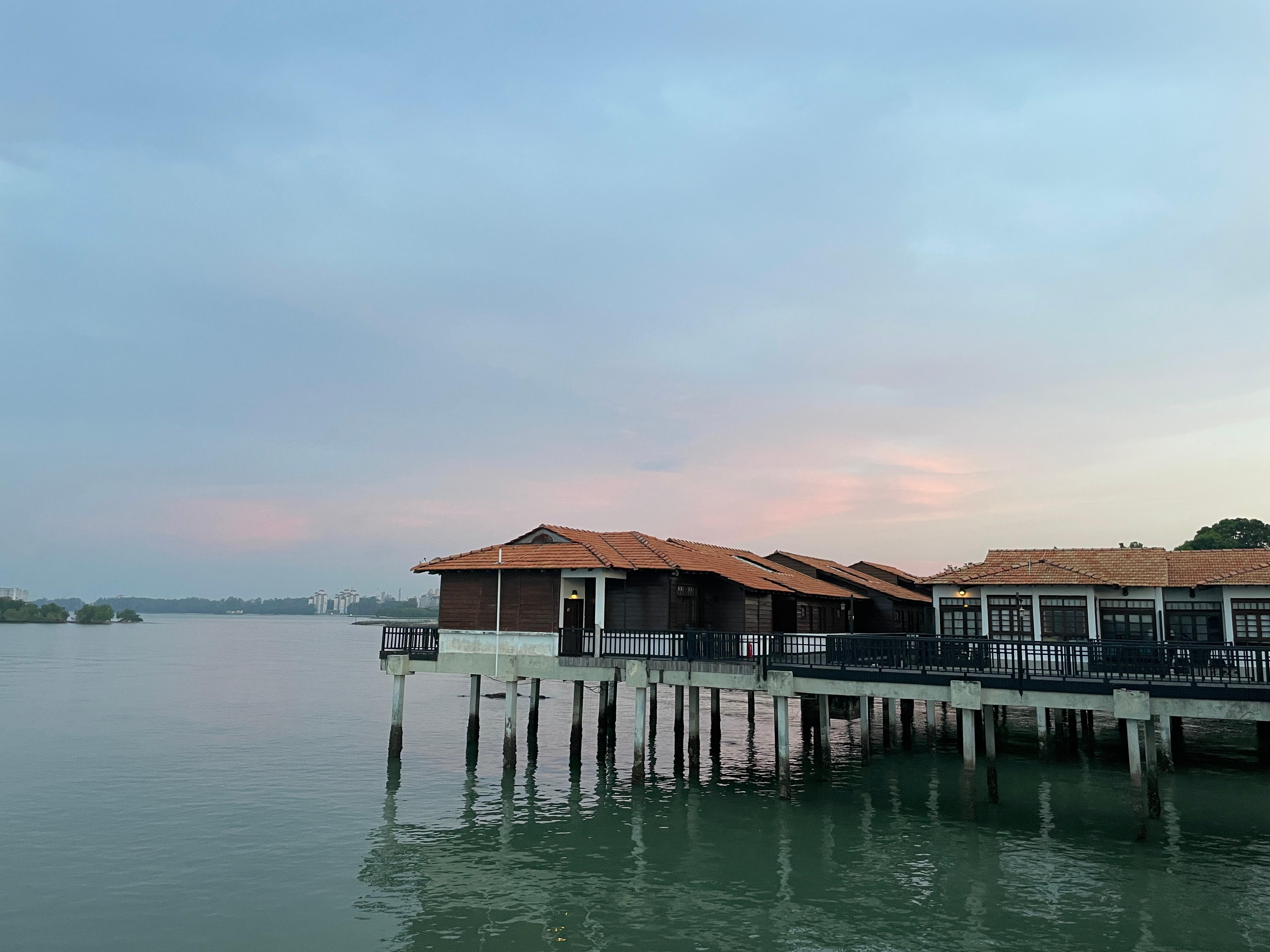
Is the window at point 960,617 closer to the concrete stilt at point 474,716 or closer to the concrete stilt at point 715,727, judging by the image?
the concrete stilt at point 715,727

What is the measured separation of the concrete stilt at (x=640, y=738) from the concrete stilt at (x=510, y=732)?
525 cm

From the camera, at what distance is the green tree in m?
86.1

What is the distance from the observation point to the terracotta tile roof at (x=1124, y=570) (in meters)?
41.2

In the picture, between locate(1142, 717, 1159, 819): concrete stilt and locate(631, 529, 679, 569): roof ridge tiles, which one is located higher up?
locate(631, 529, 679, 569): roof ridge tiles

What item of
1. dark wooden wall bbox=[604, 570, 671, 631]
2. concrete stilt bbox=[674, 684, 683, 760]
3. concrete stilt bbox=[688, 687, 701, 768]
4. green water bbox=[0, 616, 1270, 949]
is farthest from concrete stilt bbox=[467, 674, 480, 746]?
concrete stilt bbox=[688, 687, 701, 768]

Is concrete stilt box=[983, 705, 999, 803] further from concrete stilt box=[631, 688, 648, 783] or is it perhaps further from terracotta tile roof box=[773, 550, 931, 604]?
terracotta tile roof box=[773, 550, 931, 604]

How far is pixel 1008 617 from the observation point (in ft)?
142

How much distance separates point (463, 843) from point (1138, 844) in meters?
18.5

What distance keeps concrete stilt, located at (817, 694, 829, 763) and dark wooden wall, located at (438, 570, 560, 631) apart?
11.6 metres

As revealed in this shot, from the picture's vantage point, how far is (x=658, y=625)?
35.2 m

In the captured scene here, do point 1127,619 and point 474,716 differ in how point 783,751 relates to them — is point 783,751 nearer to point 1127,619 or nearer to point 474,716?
point 474,716

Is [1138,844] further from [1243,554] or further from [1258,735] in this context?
[1243,554]

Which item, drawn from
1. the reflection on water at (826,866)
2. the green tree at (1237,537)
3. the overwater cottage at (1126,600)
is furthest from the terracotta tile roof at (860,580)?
the green tree at (1237,537)

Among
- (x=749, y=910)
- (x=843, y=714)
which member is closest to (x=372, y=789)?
(x=749, y=910)
